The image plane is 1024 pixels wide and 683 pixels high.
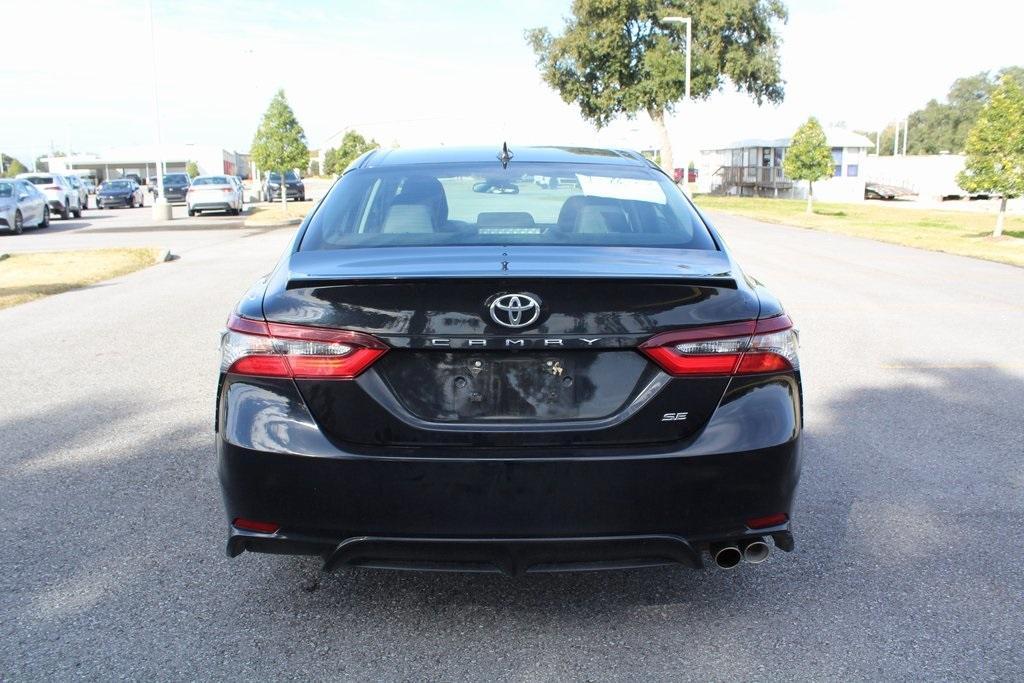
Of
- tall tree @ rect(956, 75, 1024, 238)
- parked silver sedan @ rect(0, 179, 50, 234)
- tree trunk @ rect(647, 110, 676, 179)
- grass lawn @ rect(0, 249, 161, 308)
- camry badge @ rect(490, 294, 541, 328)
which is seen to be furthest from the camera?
tree trunk @ rect(647, 110, 676, 179)

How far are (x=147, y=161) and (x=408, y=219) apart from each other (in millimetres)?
132205

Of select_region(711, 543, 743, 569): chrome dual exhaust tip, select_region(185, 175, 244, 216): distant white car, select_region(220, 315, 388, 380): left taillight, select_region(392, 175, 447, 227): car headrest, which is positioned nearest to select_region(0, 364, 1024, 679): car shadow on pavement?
select_region(711, 543, 743, 569): chrome dual exhaust tip

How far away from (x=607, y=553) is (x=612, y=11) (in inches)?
2073

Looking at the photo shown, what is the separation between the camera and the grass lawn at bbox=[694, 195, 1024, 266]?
830 inches

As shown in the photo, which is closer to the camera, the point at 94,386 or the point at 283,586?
the point at 283,586

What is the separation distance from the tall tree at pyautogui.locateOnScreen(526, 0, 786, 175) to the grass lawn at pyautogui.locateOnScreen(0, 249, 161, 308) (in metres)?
37.4

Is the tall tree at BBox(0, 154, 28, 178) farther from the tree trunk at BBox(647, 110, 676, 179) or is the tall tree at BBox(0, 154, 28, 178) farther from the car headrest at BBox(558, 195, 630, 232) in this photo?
the car headrest at BBox(558, 195, 630, 232)

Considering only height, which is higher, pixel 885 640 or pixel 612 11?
pixel 612 11

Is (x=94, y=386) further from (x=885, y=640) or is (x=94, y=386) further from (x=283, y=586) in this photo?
(x=885, y=640)

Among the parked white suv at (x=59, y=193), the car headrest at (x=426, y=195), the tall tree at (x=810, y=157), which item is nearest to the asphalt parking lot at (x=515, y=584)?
the car headrest at (x=426, y=195)

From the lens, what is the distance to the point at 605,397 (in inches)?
121

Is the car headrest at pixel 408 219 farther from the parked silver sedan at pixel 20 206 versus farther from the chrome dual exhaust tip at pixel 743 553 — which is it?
the parked silver sedan at pixel 20 206

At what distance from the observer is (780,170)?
5959cm

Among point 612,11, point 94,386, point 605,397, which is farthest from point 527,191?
point 612,11
